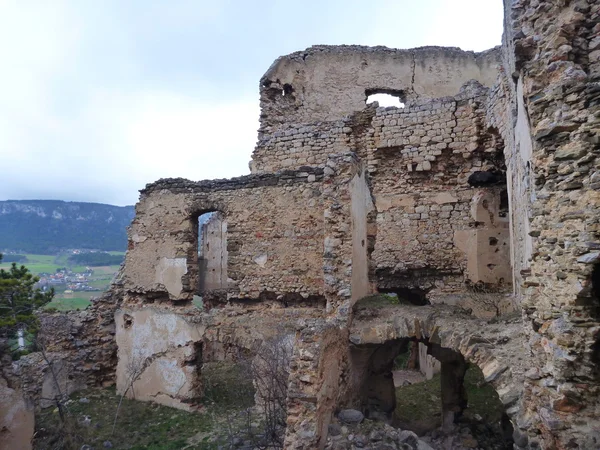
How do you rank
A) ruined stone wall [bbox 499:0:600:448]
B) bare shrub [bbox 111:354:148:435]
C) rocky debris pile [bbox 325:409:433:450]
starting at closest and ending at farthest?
1. ruined stone wall [bbox 499:0:600:448]
2. rocky debris pile [bbox 325:409:433:450]
3. bare shrub [bbox 111:354:148:435]

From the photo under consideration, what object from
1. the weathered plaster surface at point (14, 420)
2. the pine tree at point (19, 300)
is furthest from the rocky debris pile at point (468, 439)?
the pine tree at point (19, 300)

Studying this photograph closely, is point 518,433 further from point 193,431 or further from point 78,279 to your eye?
point 78,279

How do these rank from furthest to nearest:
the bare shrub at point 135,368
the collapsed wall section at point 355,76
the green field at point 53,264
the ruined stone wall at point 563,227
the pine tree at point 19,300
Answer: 1. the green field at point 53,264
2. the collapsed wall section at point 355,76
3. the pine tree at point 19,300
4. the bare shrub at point 135,368
5. the ruined stone wall at point 563,227

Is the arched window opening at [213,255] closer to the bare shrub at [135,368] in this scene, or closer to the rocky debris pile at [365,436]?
the bare shrub at [135,368]

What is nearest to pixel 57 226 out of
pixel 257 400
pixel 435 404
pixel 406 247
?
pixel 257 400

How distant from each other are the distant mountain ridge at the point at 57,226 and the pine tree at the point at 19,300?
24.3 meters

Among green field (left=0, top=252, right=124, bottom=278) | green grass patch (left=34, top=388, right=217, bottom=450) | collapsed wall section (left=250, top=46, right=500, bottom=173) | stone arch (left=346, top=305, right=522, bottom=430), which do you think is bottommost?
green grass patch (left=34, top=388, right=217, bottom=450)

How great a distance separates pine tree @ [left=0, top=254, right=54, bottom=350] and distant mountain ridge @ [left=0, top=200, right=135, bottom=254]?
24.3 metres

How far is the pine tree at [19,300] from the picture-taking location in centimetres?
1080

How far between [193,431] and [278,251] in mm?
3553

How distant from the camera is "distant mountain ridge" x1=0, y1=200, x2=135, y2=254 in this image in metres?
38.7

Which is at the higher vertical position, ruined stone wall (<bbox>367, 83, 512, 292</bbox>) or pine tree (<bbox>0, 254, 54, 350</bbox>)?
ruined stone wall (<bbox>367, 83, 512, 292</bbox>)

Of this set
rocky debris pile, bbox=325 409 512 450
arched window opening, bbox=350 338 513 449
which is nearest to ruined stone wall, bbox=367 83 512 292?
arched window opening, bbox=350 338 513 449

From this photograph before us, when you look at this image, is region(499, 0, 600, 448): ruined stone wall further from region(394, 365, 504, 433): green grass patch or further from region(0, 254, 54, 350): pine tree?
region(0, 254, 54, 350): pine tree
